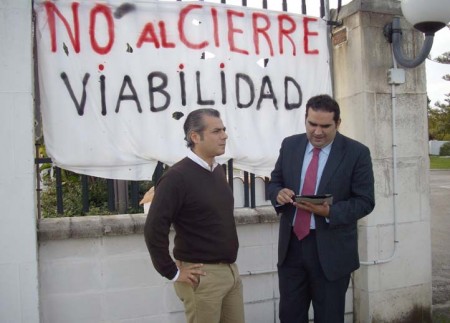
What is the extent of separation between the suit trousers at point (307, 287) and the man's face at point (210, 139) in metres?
0.82

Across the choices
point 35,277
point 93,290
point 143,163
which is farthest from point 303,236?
point 35,277

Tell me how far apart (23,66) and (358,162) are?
2374 millimetres

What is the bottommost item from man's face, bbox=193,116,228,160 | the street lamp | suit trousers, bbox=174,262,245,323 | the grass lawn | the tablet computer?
the grass lawn

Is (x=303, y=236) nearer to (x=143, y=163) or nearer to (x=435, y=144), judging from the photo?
(x=143, y=163)

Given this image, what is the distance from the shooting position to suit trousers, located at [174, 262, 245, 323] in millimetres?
2627

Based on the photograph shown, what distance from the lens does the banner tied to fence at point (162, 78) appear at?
3.41m

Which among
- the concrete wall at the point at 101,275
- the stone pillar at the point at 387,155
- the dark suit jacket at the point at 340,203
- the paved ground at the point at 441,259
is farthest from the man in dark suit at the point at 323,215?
the paved ground at the point at 441,259

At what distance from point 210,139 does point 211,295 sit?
922 millimetres

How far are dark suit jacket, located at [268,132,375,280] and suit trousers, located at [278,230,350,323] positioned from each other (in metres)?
0.07

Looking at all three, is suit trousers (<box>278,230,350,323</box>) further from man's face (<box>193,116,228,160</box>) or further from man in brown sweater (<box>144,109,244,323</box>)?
man's face (<box>193,116,228,160</box>)

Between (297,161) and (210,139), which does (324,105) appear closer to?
(297,161)

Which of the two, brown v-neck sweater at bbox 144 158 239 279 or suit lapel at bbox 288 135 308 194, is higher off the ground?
suit lapel at bbox 288 135 308 194

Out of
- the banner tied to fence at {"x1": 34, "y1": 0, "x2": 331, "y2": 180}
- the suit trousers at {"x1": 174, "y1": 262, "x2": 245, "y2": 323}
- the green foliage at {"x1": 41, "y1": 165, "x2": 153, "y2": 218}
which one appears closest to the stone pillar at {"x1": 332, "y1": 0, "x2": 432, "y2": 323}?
the banner tied to fence at {"x1": 34, "y1": 0, "x2": 331, "y2": 180}

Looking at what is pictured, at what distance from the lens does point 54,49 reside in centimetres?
338
